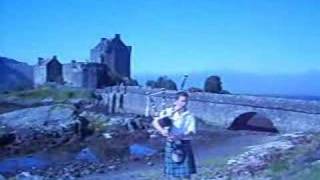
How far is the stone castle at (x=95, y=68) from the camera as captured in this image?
164ft

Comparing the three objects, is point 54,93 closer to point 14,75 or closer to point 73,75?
point 73,75

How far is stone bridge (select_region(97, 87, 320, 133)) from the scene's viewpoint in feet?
88.3

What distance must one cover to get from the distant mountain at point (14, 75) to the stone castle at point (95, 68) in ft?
17.5

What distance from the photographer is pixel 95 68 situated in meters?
49.5

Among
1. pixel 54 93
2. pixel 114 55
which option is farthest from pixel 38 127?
pixel 114 55

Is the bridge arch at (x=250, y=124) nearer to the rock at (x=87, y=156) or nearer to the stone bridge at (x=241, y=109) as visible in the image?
the stone bridge at (x=241, y=109)

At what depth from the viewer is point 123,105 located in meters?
43.8

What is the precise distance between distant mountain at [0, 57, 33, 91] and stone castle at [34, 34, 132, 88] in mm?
5325

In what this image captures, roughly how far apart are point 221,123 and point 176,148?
83.2ft

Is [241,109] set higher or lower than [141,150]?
higher

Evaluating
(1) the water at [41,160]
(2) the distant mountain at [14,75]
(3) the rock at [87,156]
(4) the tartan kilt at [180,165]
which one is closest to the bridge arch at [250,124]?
(3) the rock at [87,156]

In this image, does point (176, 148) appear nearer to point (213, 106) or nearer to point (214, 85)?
point (213, 106)

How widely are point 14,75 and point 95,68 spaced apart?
19739 millimetres

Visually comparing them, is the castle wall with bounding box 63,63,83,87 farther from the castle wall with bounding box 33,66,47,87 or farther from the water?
the water
